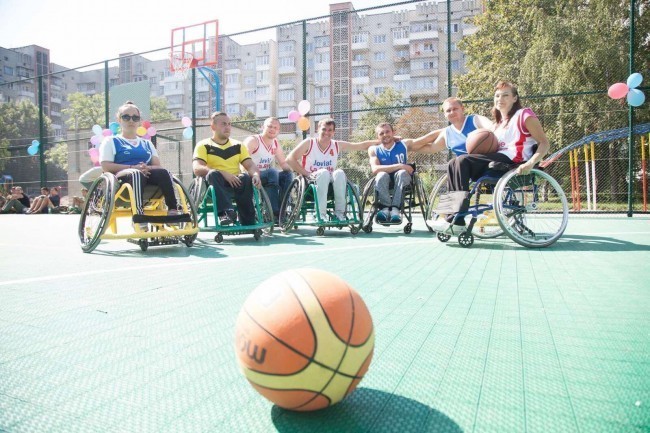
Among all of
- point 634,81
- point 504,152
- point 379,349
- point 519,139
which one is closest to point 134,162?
point 504,152

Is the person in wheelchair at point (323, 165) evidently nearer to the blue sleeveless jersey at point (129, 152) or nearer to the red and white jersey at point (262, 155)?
the red and white jersey at point (262, 155)

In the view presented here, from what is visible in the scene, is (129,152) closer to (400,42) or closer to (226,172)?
(226,172)

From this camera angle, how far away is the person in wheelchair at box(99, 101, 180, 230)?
156 inches

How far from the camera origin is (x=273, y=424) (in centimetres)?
102

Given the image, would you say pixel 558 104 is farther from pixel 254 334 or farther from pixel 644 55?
pixel 254 334

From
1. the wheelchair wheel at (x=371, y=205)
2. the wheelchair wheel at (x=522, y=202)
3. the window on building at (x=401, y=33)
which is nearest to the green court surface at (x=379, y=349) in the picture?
the wheelchair wheel at (x=522, y=202)

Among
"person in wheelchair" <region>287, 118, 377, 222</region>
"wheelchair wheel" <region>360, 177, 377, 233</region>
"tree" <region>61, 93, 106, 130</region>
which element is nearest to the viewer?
"person in wheelchair" <region>287, 118, 377, 222</region>

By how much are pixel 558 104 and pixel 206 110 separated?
1987 inches

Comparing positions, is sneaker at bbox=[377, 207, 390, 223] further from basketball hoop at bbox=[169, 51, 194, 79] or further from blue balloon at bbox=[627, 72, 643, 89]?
basketball hoop at bbox=[169, 51, 194, 79]

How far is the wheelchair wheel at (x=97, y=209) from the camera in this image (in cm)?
384

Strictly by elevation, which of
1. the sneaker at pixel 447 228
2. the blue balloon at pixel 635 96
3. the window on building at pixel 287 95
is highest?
the window on building at pixel 287 95

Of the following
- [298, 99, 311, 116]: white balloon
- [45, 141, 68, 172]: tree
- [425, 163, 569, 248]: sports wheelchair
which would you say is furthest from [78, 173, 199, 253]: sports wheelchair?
[45, 141, 68, 172]: tree

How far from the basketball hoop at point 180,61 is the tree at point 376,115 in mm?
5555

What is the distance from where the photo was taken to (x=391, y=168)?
5.23 metres
